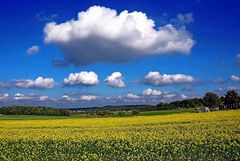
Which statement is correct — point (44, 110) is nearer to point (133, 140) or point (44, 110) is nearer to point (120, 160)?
point (133, 140)

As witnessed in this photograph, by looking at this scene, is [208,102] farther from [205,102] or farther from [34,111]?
[34,111]

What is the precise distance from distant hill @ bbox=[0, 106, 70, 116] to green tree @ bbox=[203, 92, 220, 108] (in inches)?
2128

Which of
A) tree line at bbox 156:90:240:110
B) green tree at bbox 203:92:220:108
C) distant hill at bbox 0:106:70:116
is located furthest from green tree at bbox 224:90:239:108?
distant hill at bbox 0:106:70:116

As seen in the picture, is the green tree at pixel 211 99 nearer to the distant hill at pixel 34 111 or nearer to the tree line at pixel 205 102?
the tree line at pixel 205 102

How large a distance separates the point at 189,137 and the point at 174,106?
96641 millimetres

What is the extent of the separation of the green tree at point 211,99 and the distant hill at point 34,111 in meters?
54.1

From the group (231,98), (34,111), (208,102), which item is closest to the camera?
(34,111)

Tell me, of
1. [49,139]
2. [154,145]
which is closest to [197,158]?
[154,145]

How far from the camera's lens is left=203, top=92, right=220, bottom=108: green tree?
13175cm

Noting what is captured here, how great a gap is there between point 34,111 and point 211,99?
62128mm

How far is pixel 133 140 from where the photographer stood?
2741cm

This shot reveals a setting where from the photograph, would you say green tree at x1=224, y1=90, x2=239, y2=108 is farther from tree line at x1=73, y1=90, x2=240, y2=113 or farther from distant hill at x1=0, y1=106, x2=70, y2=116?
distant hill at x1=0, y1=106, x2=70, y2=116

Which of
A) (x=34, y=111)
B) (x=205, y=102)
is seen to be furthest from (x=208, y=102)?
(x=34, y=111)

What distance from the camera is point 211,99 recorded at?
133125mm
